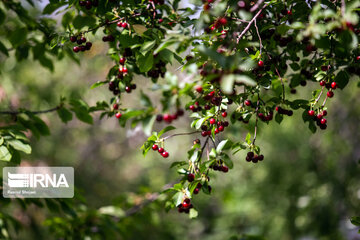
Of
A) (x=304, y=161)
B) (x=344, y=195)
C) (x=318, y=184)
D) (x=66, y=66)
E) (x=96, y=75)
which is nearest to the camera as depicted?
(x=344, y=195)

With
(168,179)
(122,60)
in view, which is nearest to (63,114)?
(122,60)

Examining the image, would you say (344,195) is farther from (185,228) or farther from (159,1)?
(159,1)

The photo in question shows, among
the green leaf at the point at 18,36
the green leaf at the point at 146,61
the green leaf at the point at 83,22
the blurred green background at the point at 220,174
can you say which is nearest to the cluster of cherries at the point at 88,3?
the green leaf at the point at 83,22

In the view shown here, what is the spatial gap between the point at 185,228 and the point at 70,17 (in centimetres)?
453

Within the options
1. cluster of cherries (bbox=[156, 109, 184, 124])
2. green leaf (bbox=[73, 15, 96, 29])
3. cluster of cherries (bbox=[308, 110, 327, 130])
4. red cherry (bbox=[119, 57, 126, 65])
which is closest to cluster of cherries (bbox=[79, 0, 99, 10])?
green leaf (bbox=[73, 15, 96, 29])

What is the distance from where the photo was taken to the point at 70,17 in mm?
2094

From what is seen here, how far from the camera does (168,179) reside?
23.5 ft

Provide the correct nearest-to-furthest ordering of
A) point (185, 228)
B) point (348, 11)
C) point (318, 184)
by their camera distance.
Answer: point (348, 11), point (318, 184), point (185, 228)

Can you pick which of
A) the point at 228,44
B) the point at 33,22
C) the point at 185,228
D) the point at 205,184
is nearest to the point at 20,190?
the point at 33,22

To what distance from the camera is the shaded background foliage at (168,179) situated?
312cm

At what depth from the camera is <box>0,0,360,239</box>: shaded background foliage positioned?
10.2ft

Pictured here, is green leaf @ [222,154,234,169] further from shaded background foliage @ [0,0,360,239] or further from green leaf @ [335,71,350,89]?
shaded background foliage @ [0,0,360,239]

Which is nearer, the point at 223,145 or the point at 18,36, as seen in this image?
the point at 223,145

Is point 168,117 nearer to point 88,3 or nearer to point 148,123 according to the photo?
point 148,123
